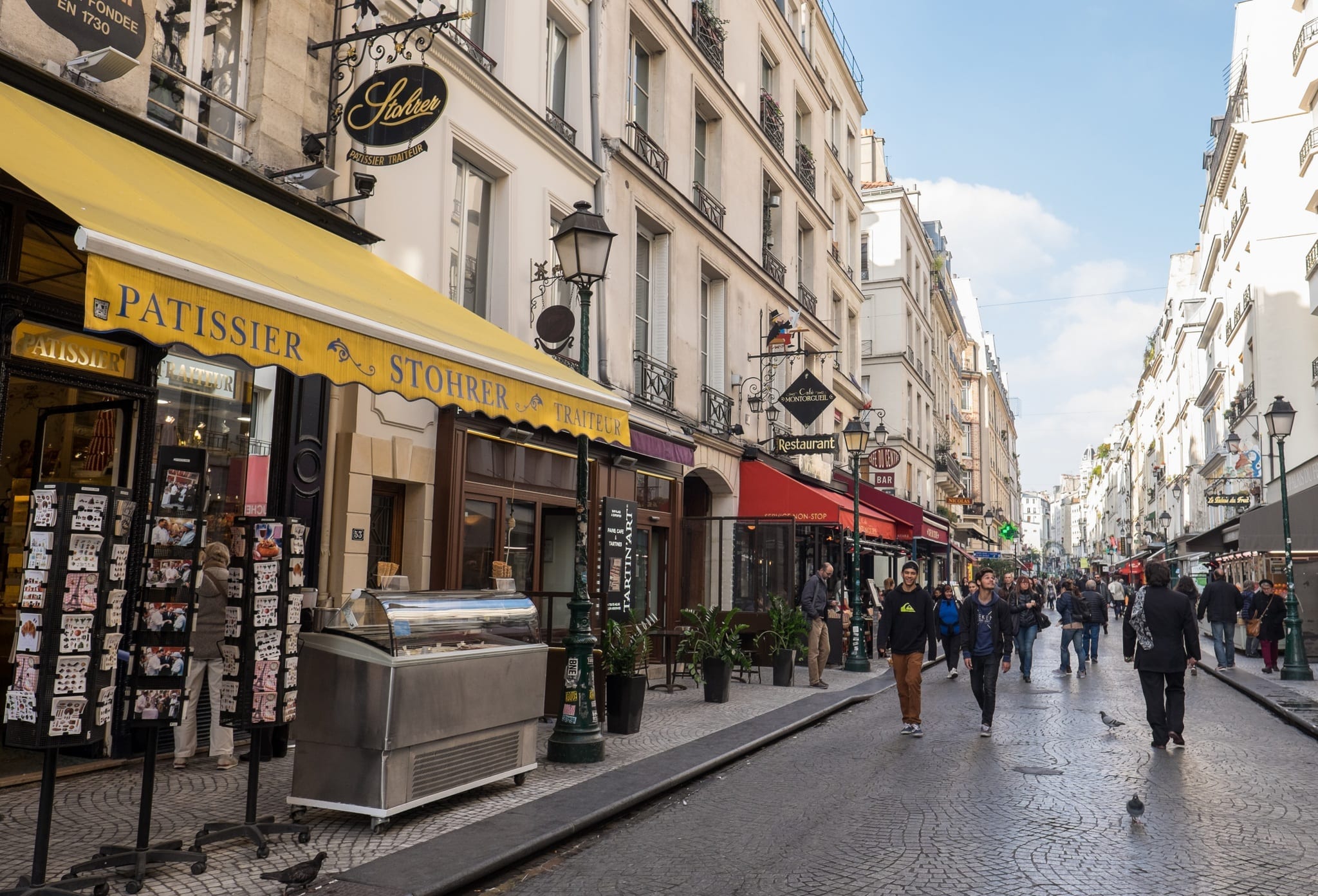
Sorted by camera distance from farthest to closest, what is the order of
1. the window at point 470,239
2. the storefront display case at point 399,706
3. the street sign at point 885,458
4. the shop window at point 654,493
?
the street sign at point 885,458
the shop window at point 654,493
the window at point 470,239
the storefront display case at point 399,706

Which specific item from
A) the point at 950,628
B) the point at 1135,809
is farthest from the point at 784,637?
the point at 1135,809

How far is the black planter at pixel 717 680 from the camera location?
1289cm

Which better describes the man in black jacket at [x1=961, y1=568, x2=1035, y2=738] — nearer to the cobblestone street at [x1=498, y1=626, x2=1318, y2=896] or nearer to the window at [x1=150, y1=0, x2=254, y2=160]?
the cobblestone street at [x1=498, y1=626, x2=1318, y2=896]

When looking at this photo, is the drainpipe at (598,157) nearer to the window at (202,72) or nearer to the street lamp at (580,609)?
the street lamp at (580,609)

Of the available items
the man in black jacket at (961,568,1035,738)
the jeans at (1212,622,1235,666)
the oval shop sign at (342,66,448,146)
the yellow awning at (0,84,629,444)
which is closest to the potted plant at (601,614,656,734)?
the yellow awning at (0,84,629,444)

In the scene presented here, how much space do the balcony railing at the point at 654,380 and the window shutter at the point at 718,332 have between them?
2.27 meters

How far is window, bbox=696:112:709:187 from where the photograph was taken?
19.5 metres

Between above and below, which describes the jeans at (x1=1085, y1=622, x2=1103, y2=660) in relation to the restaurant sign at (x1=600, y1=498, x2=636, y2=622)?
below

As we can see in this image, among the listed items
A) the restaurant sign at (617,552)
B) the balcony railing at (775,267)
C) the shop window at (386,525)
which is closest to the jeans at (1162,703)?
the restaurant sign at (617,552)

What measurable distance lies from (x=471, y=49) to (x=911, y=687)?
8.78m

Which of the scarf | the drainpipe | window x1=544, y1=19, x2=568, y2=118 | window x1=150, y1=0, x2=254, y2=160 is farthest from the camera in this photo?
the drainpipe

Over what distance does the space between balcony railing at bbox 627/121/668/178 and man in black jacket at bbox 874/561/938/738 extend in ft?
28.2

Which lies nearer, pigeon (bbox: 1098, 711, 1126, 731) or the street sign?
pigeon (bbox: 1098, 711, 1126, 731)

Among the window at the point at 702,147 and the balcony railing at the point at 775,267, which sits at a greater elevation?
the window at the point at 702,147
